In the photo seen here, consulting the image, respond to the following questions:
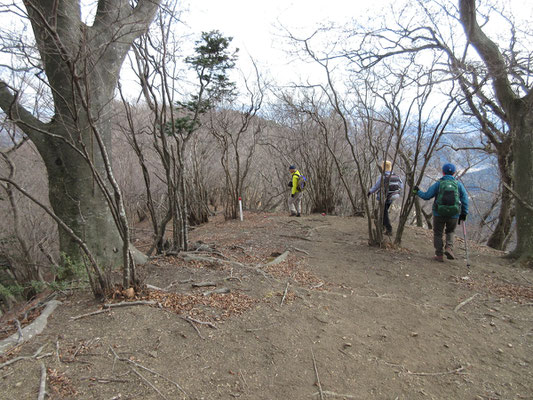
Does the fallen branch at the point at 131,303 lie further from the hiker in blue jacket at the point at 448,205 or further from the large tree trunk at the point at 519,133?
the large tree trunk at the point at 519,133

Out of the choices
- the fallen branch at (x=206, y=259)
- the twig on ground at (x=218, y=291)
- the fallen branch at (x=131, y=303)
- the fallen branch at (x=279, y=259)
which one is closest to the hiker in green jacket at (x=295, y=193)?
the fallen branch at (x=279, y=259)

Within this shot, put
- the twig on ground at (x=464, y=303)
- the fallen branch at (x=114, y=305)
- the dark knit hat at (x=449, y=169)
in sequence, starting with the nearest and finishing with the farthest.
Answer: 1. the fallen branch at (x=114, y=305)
2. the twig on ground at (x=464, y=303)
3. the dark knit hat at (x=449, y=169)

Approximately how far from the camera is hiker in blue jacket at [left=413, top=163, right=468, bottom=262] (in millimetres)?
5070

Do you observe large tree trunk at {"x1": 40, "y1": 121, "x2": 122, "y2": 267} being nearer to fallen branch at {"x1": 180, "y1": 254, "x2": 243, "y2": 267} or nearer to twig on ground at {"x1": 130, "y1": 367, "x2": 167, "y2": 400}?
fallen branch at {"x1": 180, "y1": 254, "x2": 243, "y2": 267}

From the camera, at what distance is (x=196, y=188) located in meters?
12.1

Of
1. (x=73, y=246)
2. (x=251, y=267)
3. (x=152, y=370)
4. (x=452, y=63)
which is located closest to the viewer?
(x=152, y=370)

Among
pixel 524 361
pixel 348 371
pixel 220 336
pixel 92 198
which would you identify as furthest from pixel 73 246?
pixel 524 361

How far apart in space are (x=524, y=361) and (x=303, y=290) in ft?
7.14

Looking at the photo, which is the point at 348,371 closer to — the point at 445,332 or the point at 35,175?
the point at 445,332

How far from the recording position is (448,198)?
16.6 ft

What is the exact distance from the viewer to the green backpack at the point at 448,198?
5.05 m

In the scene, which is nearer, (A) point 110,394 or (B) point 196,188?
(A) point 110,394

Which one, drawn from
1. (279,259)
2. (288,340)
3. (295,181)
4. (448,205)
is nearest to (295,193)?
(295,181)

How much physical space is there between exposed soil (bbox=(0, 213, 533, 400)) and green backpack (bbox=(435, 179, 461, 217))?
3.58 ft
